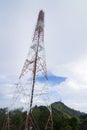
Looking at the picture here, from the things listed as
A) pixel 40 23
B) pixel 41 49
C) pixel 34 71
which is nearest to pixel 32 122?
pixel 34 71

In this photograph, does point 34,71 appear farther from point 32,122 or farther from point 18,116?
point 18,116

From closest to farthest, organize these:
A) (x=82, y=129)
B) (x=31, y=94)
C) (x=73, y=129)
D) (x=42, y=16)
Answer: (x=31, y=94) → (x=42, y=16) → (x=73, y=129) → (x=82, y=129)

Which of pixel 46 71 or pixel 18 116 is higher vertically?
pixel 46 71

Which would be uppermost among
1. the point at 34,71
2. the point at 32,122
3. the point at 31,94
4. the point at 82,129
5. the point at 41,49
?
the point at 41,49

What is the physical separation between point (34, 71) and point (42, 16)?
7.65 m

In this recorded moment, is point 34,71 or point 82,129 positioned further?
point 82,129

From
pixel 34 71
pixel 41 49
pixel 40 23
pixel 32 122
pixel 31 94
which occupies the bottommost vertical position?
pixel 32 122

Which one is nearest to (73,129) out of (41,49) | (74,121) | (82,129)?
(74,121)

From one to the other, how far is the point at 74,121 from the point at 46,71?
53161mm

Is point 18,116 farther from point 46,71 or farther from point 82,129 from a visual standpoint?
point 46,71

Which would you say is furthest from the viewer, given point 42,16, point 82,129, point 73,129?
point 82,129

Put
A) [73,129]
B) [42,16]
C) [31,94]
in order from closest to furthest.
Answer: [31,94] < [42,16] < [73,129]

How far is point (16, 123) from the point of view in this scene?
331ft

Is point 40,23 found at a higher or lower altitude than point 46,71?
higher
